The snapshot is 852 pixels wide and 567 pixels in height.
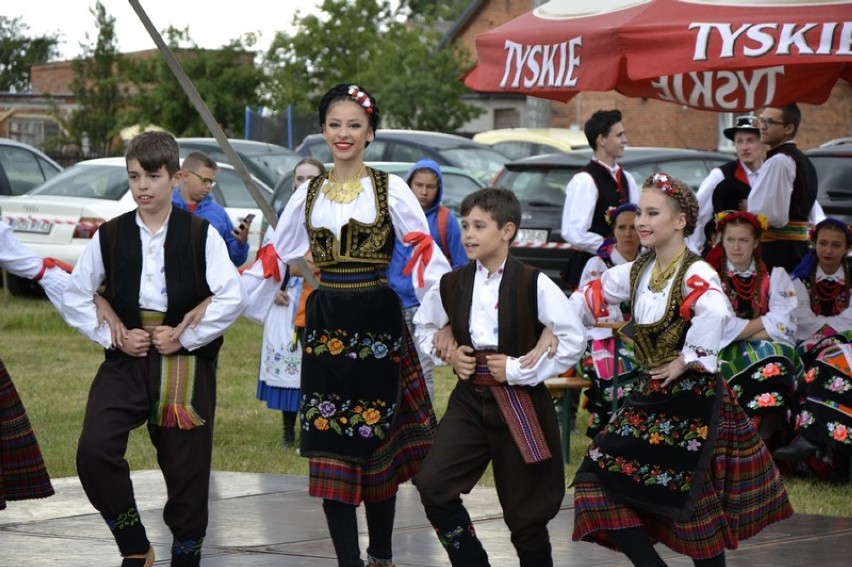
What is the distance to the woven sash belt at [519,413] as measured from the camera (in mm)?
5348

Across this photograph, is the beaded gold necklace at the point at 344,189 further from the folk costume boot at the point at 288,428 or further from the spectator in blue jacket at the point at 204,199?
the folk costume boot at the point at 288,428

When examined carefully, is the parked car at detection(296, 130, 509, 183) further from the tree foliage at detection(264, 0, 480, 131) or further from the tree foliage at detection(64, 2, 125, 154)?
the tree foliage at detection(64, 2, 125, 154)

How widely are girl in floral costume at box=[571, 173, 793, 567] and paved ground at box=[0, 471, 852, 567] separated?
778 millimetres

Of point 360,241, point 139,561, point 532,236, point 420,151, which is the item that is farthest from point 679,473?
point 420,151

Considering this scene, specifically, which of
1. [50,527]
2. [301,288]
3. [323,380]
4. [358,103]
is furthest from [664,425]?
[301,288]

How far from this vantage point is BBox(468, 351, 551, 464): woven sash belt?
5.35 m

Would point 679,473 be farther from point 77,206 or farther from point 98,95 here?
point 98,95

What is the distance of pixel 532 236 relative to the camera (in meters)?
14.7

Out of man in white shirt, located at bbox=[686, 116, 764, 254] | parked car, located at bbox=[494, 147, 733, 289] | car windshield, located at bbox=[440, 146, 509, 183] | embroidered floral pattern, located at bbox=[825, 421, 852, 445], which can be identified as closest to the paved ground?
embroidered floral pattern, located at bbox=[825, 421, 852, 445]

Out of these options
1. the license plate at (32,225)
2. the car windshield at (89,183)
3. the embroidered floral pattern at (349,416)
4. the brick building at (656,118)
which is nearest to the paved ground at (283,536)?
the embroidered floral pattern at (349,416)

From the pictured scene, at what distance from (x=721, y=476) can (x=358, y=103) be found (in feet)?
6.29

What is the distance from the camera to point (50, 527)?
265 inches

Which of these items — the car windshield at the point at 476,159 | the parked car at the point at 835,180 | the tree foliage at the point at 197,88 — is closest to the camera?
the parked car at the point at 835,180

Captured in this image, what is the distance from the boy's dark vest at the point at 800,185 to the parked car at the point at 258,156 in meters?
9.91
